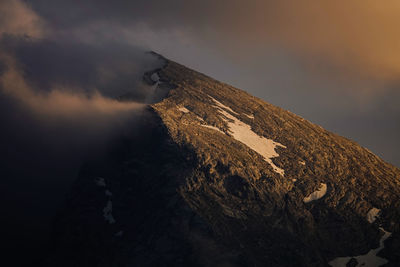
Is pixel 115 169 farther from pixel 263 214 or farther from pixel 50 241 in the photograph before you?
pixel 263 214

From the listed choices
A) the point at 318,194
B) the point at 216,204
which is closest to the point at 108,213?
the point at 216,204

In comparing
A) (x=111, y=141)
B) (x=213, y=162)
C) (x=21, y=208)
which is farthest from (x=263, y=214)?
(x=21, y=208)

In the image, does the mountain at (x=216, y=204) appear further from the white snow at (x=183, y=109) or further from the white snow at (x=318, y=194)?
the white snow at (x=183, y=109)

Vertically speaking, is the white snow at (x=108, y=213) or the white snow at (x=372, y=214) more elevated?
the white snow at (x=372, y=214)

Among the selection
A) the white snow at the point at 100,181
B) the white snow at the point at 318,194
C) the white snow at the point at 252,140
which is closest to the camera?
the white snow at the point at 100,181

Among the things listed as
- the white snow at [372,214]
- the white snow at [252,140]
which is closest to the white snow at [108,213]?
the white snow at [252,140]

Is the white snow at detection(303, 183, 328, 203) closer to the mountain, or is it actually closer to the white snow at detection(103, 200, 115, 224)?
the mountain
